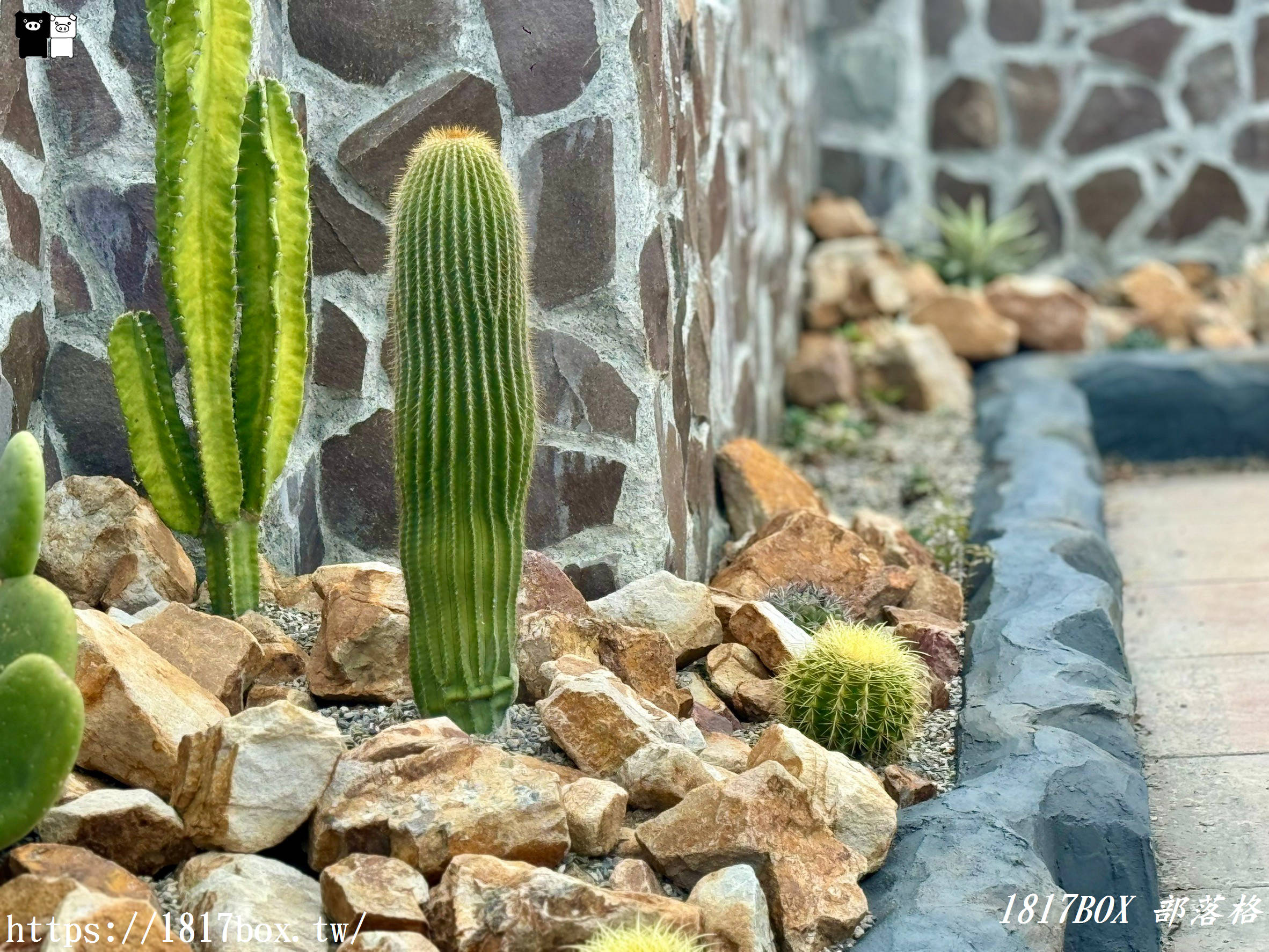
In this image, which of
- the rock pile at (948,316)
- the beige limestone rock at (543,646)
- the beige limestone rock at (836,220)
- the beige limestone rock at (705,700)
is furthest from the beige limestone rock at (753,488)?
the beige limestone rock at (836,220)

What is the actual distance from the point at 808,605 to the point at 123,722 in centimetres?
155

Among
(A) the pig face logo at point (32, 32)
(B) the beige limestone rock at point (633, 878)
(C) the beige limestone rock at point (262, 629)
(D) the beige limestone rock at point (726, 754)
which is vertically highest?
(A) the pig face logo at point (32, 32)

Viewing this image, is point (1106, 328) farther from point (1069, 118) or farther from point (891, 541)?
point (891, 541)

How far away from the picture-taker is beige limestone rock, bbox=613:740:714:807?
243 centimetres

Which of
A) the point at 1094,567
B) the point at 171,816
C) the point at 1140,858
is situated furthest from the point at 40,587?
the point at 1094,567

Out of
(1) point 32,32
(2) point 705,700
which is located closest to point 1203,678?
(2) point 705,700

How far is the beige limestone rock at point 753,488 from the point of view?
3.99 m

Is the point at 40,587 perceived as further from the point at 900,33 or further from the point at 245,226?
the point at 900,33

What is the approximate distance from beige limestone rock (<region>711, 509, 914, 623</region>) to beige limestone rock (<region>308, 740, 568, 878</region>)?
1294 mm

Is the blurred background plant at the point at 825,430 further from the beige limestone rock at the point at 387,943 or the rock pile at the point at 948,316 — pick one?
the beige limestone rock at the point at 387,943

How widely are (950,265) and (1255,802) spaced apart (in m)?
4.71

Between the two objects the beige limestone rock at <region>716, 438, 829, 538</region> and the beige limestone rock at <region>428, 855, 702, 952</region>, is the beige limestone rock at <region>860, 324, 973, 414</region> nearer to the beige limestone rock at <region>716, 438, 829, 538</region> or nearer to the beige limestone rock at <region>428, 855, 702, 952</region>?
the beige limestone rock at <region>716, 438, 829, 538</region>

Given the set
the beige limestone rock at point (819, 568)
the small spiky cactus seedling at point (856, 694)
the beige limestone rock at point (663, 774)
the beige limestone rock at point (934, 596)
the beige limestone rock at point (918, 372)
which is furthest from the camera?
the beige limestone rock at point (918, 372)

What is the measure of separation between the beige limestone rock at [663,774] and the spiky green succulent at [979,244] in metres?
5.37
